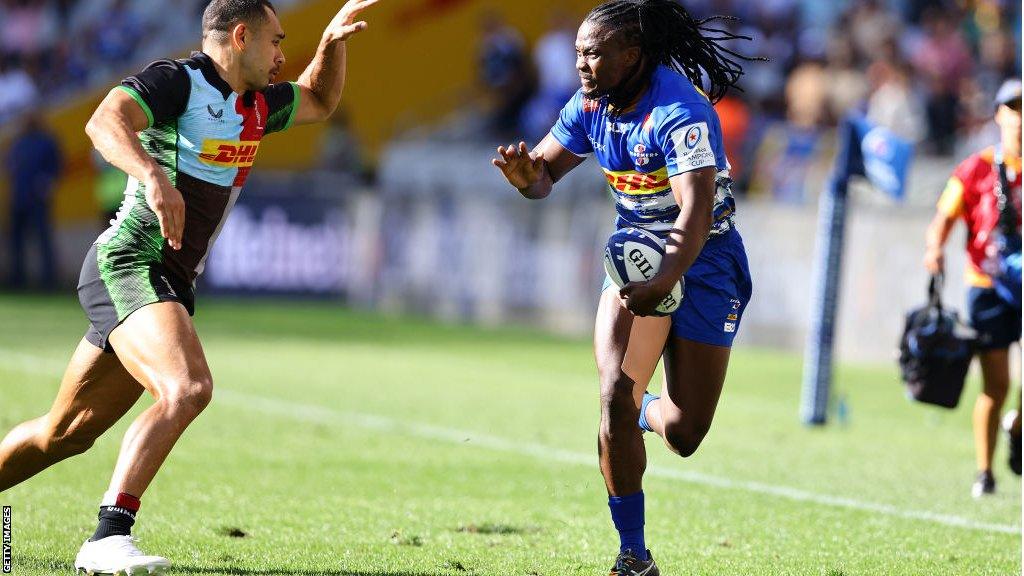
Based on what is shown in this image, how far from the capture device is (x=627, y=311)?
6484mm

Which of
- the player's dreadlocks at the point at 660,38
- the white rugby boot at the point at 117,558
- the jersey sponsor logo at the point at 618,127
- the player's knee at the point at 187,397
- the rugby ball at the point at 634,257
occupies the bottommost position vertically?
the white rugby boot at the point at 117,558

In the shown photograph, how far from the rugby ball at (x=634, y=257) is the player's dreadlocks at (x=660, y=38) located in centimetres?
62

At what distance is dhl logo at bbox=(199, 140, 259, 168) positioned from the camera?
629 centimetres

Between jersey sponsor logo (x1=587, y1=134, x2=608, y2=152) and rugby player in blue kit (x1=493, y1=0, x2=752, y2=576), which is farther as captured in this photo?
jersey sponsor logo (x1=587, y1=134, x2=608, y2=152)

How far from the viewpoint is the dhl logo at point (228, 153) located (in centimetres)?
629

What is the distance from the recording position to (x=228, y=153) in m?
6.36

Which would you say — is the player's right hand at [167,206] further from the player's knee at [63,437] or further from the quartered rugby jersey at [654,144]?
the quartered rugby jersey at [654,144]

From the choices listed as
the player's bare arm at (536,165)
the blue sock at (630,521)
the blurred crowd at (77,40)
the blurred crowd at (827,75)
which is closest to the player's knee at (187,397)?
the player's bare arm at (536,165)

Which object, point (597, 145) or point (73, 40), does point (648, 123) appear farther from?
point (73, 40)

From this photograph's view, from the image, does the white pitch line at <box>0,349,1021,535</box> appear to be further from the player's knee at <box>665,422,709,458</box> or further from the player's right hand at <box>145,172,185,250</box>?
the player's right hand at <box>145,172,185,250</box>

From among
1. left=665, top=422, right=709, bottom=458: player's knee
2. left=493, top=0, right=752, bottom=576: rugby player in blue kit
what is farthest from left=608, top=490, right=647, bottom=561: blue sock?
left=665, top=422, right=709, bottom=458: player's knee

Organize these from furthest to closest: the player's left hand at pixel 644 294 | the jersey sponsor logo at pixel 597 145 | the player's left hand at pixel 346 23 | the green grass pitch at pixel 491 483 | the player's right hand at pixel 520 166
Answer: the green grass pitch at pixel 491 483 < the player's left hand at pixel 346 23 < the player's right hand at pixel 520 166 < the jersey sponsor logo at pixel 597 145 < the player's left hand at pixel 644 294

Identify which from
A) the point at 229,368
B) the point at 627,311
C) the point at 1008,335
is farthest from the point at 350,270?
the point at 627,311

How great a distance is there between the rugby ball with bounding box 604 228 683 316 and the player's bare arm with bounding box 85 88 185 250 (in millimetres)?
1593
